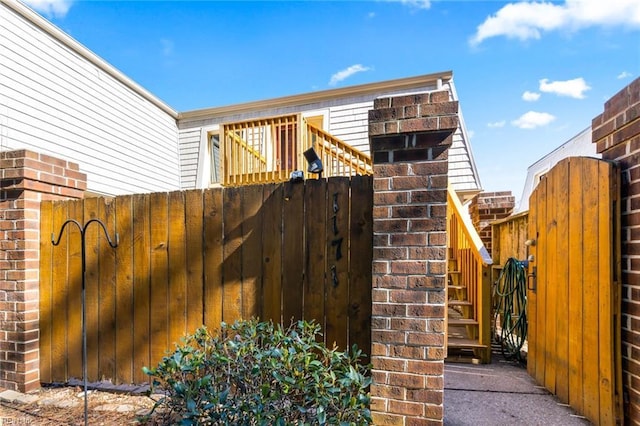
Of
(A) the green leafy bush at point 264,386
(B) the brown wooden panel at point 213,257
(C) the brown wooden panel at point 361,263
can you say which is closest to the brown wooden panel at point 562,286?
(C) the brown wooden panel at point 361,263

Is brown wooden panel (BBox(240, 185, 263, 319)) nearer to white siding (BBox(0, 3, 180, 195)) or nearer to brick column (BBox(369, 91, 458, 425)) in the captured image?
brick column (BBox(369, 91, 458, 425))

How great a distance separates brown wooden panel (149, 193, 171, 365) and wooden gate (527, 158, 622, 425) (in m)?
2.69

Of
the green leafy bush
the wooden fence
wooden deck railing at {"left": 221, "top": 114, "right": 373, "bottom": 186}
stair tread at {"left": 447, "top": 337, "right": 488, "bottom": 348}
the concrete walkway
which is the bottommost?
the concrete walkway

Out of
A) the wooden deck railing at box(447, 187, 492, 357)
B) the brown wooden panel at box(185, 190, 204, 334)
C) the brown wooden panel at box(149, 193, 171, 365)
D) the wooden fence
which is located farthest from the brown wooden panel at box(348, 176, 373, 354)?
the wooden deck railing at box(447, 187, 492, 357)

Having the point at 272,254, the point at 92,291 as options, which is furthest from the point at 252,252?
the point at 92,291

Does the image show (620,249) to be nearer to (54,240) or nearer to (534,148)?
(54,240)

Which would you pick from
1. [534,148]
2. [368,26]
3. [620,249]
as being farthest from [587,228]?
[534,148]

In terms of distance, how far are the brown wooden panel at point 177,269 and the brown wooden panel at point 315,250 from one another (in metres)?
0.88

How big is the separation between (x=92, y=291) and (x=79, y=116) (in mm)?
4303

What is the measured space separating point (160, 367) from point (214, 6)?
5.56 metres

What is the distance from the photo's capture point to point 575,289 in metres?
2.02

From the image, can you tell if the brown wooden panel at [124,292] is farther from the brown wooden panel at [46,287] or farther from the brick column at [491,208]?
the brick column at [491,208]

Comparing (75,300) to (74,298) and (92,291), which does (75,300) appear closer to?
(74,298)

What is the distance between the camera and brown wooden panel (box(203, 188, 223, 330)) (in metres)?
2.05
